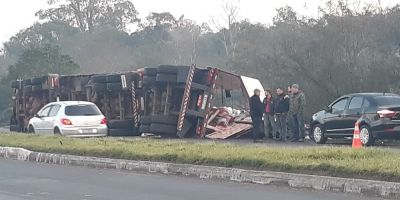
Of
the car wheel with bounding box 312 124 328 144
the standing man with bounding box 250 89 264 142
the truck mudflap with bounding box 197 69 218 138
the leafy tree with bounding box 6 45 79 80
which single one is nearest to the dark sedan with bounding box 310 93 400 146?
the car wheel with bounding box 312 124 328 144

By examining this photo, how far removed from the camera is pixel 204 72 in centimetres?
2598

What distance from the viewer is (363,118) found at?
19766 millimetres

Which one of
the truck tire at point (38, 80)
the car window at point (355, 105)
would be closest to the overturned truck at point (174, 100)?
the truck tire at point (38, 80)

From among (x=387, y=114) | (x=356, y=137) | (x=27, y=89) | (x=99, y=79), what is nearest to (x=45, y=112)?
(x=99, y=79)

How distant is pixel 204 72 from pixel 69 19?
196 feet

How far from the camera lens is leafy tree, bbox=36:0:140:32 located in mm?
83188

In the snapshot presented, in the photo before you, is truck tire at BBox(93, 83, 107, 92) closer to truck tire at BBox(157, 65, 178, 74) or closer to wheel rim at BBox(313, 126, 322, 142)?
truck tire at BBox(157, 65, 178, 74)

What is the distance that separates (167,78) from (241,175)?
12.7m

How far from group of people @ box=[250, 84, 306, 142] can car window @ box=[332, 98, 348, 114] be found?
124 centimetres

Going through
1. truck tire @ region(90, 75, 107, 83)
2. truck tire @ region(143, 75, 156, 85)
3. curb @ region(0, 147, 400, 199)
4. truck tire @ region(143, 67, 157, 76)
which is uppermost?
truck tire @ region(143, 67, 157, 76)

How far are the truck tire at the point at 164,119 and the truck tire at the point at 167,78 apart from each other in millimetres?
1266

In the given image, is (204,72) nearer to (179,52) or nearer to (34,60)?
(34,60)

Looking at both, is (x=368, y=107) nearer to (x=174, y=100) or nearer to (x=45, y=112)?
(x=174, y=100)

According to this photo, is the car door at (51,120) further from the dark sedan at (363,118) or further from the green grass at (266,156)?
the dark sedan at (363,118)
